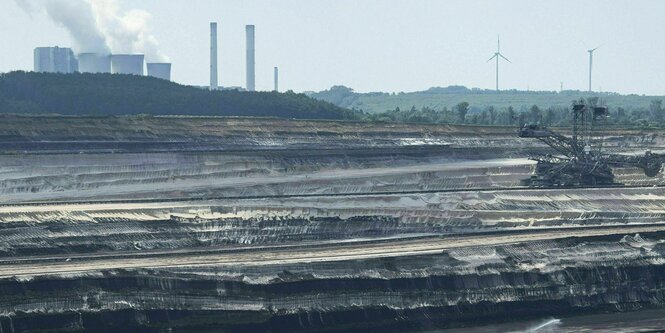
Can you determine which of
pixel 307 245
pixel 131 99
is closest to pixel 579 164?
pixel 307 245

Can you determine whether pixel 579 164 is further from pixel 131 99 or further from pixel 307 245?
pixel 131 99

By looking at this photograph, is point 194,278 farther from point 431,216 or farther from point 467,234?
point 431,216

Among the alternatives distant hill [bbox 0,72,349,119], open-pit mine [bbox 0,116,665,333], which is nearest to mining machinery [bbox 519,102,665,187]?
open-pit mine [bbox 0,116,665,333]

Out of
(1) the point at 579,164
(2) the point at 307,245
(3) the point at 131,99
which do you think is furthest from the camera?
(3) the point at 131,99

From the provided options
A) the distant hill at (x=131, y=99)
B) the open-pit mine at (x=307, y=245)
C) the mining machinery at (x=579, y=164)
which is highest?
the distant hill at (x=131, y=99)

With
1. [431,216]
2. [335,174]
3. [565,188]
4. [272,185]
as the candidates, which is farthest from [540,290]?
[335,174]

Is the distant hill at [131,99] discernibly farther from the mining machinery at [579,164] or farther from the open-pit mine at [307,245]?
the mining machinery at [579,164]

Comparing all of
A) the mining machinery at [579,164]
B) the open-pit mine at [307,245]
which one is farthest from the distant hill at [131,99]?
the mining machinery at [579,164]
